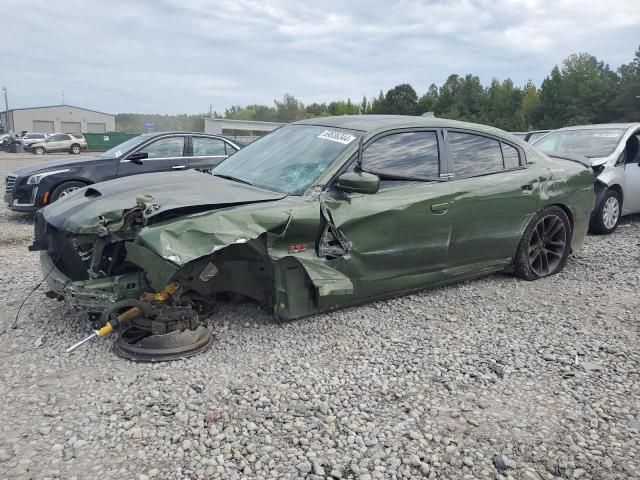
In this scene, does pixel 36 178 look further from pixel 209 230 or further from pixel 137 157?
pixel 209 230

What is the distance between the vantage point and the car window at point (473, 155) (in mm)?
4762

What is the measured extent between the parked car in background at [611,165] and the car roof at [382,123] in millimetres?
3471

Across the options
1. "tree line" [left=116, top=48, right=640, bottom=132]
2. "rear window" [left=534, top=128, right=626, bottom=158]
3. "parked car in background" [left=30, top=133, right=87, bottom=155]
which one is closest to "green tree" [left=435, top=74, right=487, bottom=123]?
"tree line" [left=116, top=48, right=640, bottom=132]

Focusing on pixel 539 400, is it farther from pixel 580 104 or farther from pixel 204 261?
pixel 580 104

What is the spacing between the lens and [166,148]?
9.28m

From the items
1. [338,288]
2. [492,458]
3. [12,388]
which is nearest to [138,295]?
[12,388]

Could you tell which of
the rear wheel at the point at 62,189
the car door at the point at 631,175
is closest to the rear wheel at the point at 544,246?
the car door at the point at 631,175

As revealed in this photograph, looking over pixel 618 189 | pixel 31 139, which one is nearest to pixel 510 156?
pixel 618 189

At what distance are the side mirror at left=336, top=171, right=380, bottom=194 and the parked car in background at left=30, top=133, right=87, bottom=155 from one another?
3951 centimetres

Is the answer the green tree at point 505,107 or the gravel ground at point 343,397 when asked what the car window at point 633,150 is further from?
the green tree at point 505,107

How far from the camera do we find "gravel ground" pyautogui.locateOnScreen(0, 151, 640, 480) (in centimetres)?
256

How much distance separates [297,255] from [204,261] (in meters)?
0.65

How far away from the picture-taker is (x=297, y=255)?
377 centimetres

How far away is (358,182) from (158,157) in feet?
20.4
